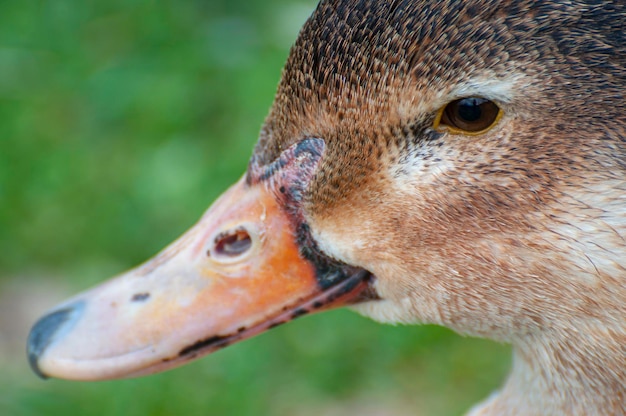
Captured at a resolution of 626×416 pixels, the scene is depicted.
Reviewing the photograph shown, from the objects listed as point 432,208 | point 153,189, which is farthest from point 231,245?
point 153,189

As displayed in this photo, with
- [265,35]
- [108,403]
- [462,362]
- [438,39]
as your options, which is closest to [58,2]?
[265,35]

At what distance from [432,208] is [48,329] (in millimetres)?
752

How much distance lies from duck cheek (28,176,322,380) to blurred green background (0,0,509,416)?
101cm

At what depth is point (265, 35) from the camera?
3607mm

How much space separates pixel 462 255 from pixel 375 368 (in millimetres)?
1461

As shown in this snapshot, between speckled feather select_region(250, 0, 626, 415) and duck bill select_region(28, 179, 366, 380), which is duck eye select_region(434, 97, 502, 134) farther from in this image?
duck bill select_region(28, 179, 366, 380)

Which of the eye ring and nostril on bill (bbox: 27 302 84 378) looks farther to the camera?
nostril on bill (bbox: 27 302 84 378)

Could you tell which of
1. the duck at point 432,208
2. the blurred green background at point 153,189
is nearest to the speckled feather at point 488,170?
the duck at point 432,208

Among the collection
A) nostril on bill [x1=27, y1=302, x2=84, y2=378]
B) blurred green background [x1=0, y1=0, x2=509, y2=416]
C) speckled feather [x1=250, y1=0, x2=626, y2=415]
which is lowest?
speckled feather [x1=250, y1=0, x2=626, y2=415]

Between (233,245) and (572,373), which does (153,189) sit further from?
(572,373)

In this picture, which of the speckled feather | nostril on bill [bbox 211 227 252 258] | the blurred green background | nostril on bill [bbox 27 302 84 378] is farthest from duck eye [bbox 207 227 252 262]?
the blurred green background

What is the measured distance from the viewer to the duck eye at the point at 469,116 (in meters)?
1.26

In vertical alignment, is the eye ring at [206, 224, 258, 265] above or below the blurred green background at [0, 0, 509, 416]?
below

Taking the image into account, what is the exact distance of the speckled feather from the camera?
4.05 ft
